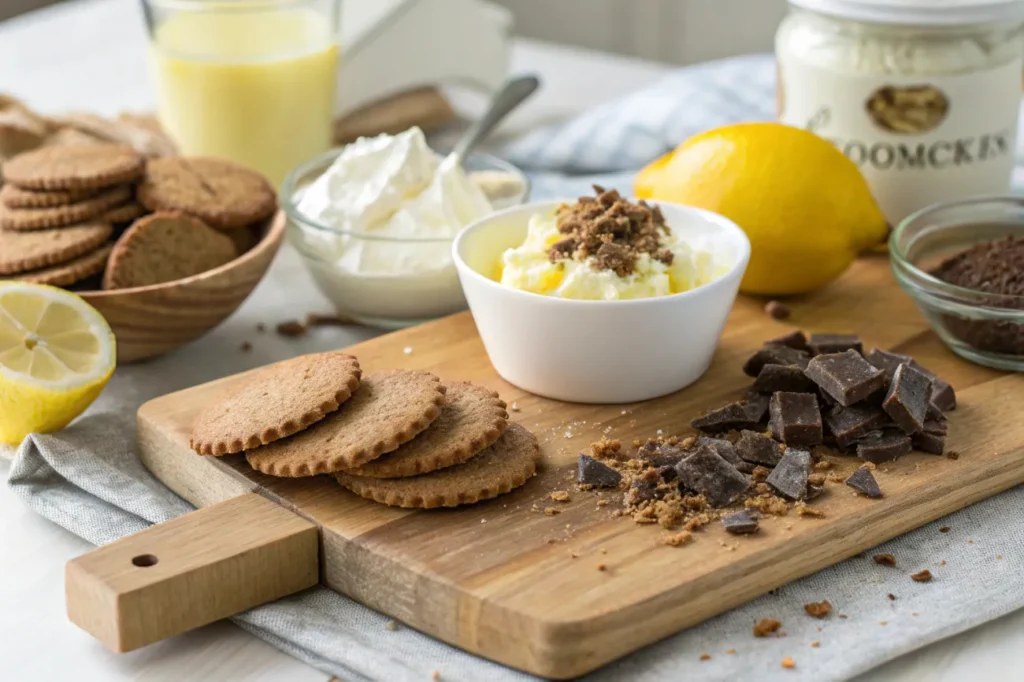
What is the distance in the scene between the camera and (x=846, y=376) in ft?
5.15

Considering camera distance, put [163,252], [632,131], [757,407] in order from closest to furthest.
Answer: [757,407], [163,252], [632,131]

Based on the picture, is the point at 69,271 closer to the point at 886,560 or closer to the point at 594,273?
the point at 594,273

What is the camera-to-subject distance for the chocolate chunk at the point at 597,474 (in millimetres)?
1486

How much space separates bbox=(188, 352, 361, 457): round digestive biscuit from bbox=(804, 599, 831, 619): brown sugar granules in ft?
1.92

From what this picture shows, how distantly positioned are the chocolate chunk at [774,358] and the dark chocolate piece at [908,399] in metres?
0.15

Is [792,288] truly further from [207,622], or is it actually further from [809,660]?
[207,622]

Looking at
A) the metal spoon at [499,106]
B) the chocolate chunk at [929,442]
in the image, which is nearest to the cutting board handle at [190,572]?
the chocolate chunk at [929,442]

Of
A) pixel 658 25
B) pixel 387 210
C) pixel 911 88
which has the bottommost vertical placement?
pixel 658 25

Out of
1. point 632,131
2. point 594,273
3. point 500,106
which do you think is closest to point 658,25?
point 632,131

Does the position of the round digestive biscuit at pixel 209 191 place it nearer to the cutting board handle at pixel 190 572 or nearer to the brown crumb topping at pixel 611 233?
the brown crumb topping at pixel 611 233

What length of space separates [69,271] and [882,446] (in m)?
1.14

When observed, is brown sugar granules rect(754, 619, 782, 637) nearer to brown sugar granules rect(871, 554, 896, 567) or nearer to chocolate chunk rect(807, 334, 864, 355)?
brown sugar granules rect(871, 554, 896, 567)

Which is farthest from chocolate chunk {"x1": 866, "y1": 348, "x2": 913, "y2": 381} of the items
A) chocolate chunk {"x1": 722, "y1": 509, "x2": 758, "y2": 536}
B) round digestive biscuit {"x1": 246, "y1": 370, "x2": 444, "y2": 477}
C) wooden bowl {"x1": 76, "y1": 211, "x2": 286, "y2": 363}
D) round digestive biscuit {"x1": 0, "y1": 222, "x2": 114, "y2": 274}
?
round digestive biscuit {"x1": 0, "y1": 222, "x2": 114, "y2": 274}

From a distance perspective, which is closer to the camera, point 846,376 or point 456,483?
point 456,483
